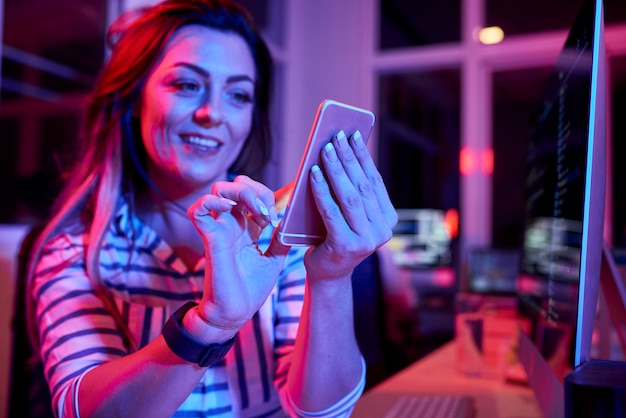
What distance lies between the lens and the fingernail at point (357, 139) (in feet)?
1.84

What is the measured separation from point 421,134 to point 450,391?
353 cm

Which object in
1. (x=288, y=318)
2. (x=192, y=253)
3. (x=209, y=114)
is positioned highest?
(x=209, y=114)

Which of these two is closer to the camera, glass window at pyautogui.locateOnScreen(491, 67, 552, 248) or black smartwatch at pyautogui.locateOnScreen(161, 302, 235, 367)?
black smartwatch at pyautogui.locateOnScreen(161, 302, 235, 367)

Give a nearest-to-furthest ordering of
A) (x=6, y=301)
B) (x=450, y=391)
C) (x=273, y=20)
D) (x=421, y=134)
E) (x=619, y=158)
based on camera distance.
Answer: (x=450, y=391), (x=6, y=301), (x=619, y=158), (x=273, y=20), (x=421, y=134)

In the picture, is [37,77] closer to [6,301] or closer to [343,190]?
[6,301]

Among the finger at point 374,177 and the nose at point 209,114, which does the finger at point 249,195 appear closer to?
the finger at point 374,177

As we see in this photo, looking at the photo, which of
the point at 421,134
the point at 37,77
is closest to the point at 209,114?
the point at 421,134

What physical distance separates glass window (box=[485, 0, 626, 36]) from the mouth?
10.3ft

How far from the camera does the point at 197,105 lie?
84cm

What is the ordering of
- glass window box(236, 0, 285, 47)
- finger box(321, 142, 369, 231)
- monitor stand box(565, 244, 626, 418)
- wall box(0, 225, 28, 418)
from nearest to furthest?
monitor stand box(565, 244, 626, 418) → finger box(321, 142, 369, 231) → wall box(0, 225, 28, 418) → glass window box(236, 0, 285, 47)

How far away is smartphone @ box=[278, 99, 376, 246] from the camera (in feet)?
1.75

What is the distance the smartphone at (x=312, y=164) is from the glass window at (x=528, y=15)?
128 inches

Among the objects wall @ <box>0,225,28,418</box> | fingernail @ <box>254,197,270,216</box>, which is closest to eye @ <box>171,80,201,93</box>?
fingernail @ <box>254,197,270,216</box>

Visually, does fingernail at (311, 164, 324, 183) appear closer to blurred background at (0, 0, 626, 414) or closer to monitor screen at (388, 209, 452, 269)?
blurred background at (0, 0, 626, 414)
